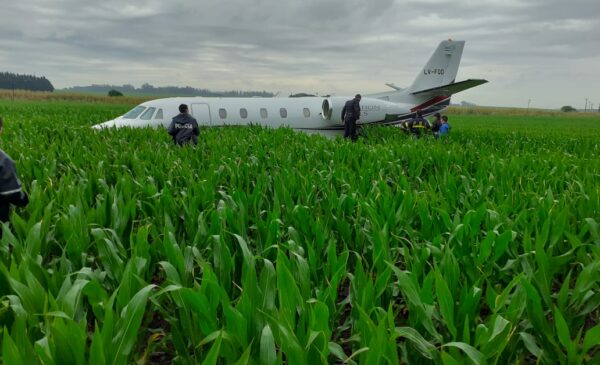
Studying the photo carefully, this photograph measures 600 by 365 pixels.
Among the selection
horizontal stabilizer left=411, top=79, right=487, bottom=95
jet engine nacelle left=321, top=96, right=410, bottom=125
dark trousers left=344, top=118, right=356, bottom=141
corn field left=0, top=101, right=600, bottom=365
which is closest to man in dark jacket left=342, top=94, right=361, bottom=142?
dark trousers left=344, top=118, right=356, bottom=141

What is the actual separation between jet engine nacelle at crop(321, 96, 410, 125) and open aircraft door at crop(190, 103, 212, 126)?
4.89m

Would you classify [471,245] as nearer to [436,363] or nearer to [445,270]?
[445,270]

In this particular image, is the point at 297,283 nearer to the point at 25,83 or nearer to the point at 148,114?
the point at 148,114

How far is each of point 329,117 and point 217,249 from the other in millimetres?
16525

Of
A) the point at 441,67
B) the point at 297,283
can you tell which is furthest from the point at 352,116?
the point at 297,283

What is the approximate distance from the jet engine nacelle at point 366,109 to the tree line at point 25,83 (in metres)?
143

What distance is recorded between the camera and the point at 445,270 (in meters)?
2.57

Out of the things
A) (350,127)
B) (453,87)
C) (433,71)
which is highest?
(433,71)

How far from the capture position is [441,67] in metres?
24.1

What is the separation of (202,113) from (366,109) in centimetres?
704

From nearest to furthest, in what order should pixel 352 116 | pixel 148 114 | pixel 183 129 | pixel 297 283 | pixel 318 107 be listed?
pixel 297 283, pixel 183 129, pixel 148 114, pixel 352 116, pixel 318 107

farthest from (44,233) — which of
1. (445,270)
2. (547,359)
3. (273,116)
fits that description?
(273,116)

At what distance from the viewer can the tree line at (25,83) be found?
14000 cm

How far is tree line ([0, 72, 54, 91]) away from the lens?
140000 mm
